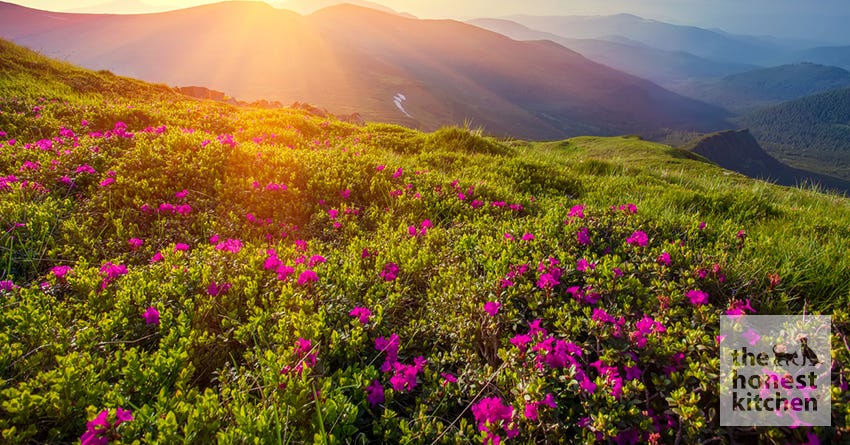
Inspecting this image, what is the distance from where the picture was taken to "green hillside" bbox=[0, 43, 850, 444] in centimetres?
264

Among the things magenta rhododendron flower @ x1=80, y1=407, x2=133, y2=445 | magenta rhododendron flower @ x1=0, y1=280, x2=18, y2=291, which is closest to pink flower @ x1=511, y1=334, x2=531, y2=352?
magenta rhododendron flower @ x1=80, y1=407, x2=133, y2=445

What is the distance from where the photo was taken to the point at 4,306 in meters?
3.51

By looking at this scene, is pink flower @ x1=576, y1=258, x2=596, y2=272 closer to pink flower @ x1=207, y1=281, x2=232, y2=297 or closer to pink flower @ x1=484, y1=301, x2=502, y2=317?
pink flower @ x1=484, y1=301, x2=502, y2=317

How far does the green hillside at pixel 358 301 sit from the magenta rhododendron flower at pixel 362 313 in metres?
0.02

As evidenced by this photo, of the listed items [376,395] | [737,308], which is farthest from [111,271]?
[737,308]

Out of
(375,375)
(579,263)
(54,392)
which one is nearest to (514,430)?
(375,375)

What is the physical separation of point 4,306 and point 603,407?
4886 mm

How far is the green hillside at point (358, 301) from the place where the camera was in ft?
8.67

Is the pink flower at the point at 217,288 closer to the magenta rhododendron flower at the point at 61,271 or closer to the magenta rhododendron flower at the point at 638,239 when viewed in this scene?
the magenta rhododendron flower at the point at 61,271

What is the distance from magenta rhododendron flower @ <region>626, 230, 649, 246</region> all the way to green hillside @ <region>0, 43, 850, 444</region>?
2 cm

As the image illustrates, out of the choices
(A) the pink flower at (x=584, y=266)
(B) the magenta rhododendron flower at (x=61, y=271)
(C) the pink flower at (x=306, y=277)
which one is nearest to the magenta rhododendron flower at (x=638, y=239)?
(A) the pink flower at (x=584, y=266)

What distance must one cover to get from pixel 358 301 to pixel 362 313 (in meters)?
0.45

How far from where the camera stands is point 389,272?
4477 millimetres

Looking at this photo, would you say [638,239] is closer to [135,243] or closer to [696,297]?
[696,297]
